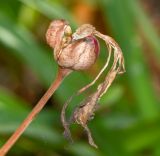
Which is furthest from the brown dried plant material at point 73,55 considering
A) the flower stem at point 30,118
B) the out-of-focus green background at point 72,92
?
the out-of-focus green background at point 72,92

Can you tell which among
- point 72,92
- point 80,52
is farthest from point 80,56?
point 72,92

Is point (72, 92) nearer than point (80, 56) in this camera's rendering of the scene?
No

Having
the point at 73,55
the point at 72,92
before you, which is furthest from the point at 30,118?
the point at 72,92

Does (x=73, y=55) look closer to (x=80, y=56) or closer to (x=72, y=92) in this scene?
(x=80, y=56)

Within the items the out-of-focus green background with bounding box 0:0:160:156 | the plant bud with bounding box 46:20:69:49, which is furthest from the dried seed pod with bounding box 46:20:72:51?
the out-of-focus green background with bounding box 0:0:160:156

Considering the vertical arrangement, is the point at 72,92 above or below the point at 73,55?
below

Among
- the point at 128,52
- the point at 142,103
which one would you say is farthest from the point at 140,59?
the point at 142,103

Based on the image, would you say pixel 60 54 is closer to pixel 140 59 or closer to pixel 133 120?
pixel 133 120
